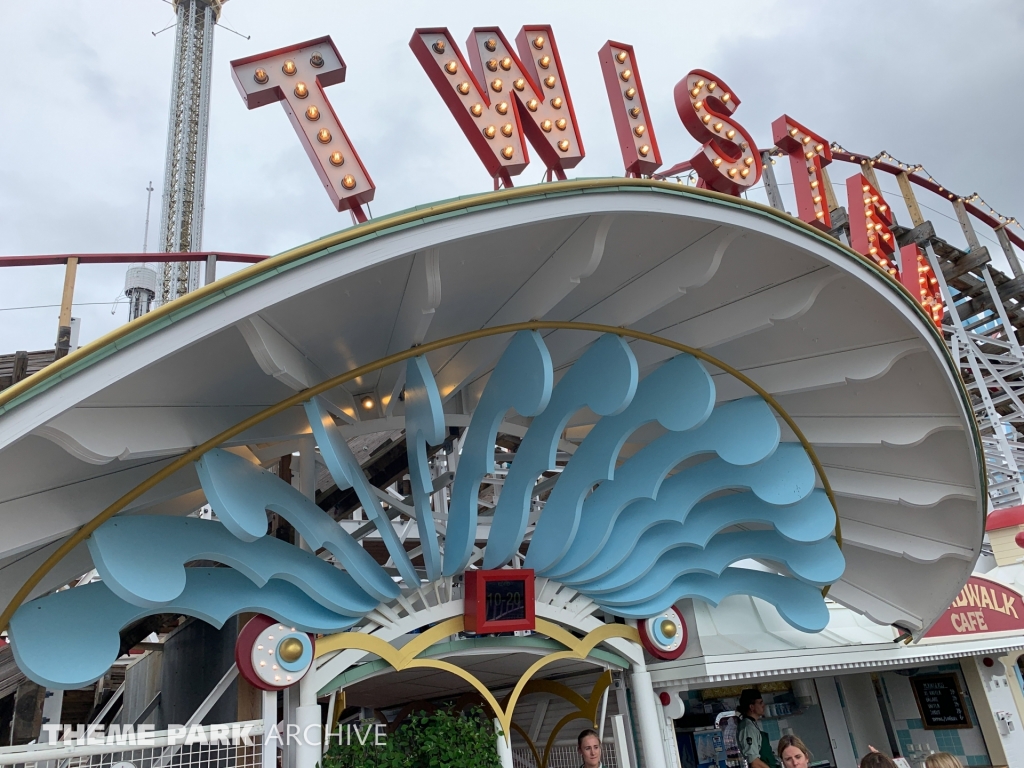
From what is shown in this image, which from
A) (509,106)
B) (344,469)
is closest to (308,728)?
(344,469)

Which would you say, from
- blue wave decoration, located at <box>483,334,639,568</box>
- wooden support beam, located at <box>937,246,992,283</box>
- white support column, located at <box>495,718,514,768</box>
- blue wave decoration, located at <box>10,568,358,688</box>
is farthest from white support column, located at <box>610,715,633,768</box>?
wooden support beam, located at <box>937,246,992,283</box>

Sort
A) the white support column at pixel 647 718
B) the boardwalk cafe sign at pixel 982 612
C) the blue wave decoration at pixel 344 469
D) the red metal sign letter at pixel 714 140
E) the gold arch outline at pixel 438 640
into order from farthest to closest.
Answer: the boardwalk cafe sign at pixel 982 612 < the white support column at pixel 647 718 < the red metal sign letter at pixel 714 140 < the gold arch outline at pixel 438 640 < the blue wave decoration at pixel 344 469

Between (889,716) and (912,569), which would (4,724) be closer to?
(912,569)

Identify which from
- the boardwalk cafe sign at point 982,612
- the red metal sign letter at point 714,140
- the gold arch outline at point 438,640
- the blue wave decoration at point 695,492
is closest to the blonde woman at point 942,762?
the gold arch outline at point 438,640

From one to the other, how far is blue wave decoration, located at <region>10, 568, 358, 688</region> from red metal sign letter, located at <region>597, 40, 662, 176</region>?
5.00 meters

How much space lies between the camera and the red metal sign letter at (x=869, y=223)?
9.98 metres

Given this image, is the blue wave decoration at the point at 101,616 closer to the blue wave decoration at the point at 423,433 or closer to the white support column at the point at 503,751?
the blue wave decoration at the point at 423,433

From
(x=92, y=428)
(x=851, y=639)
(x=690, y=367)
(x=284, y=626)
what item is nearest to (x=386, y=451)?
(x=284, y=626)

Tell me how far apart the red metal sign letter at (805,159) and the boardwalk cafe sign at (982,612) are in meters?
5.98

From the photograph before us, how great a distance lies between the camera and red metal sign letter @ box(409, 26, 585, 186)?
688 centimetres

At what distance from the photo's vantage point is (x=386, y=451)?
10305mm

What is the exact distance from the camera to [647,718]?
8680 millimetres

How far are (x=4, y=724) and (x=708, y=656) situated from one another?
850 cm

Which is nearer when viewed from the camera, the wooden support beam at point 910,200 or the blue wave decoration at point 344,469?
the blue wave decoration at point 344,469
